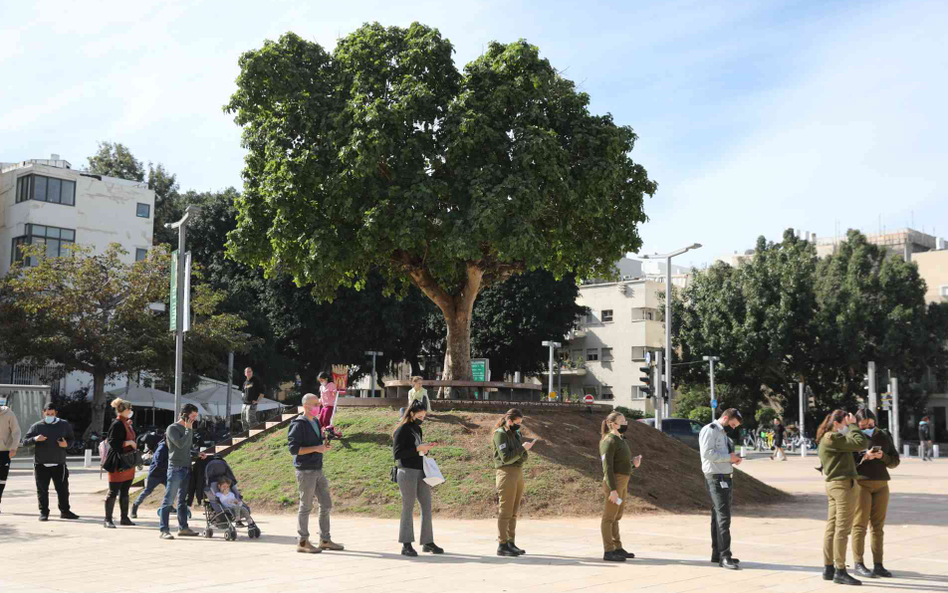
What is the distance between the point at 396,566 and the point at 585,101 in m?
15.0

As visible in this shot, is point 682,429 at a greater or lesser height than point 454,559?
greater

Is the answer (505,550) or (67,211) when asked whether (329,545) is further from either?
(67,211)

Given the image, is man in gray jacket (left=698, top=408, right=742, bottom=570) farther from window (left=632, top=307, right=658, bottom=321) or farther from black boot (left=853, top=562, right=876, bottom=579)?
window (left=632, top=307, right=658, bottom=321)

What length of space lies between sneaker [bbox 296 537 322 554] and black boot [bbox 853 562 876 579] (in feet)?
20.9

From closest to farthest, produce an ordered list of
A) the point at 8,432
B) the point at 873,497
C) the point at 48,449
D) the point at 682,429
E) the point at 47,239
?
1. the point at 873,497
2. the point at 48,449
3. the point at 8,432
4. the point at 682,429
5. the point at 47,239

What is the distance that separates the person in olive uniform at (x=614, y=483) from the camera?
11.2m

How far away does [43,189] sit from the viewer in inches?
1864

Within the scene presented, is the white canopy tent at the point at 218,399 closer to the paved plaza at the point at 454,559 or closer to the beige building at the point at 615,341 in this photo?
the paved plaza at the point at 454,559

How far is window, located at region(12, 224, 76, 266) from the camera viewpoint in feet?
153

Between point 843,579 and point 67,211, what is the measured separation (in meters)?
46.2

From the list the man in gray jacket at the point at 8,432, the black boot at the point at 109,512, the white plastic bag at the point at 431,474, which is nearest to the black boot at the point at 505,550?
the white plastic bag at the point at 431,474

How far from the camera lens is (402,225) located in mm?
20531

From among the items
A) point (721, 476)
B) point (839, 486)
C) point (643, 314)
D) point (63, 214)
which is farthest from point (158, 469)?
point (643, 314)

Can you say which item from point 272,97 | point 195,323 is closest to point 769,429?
point 195,323
